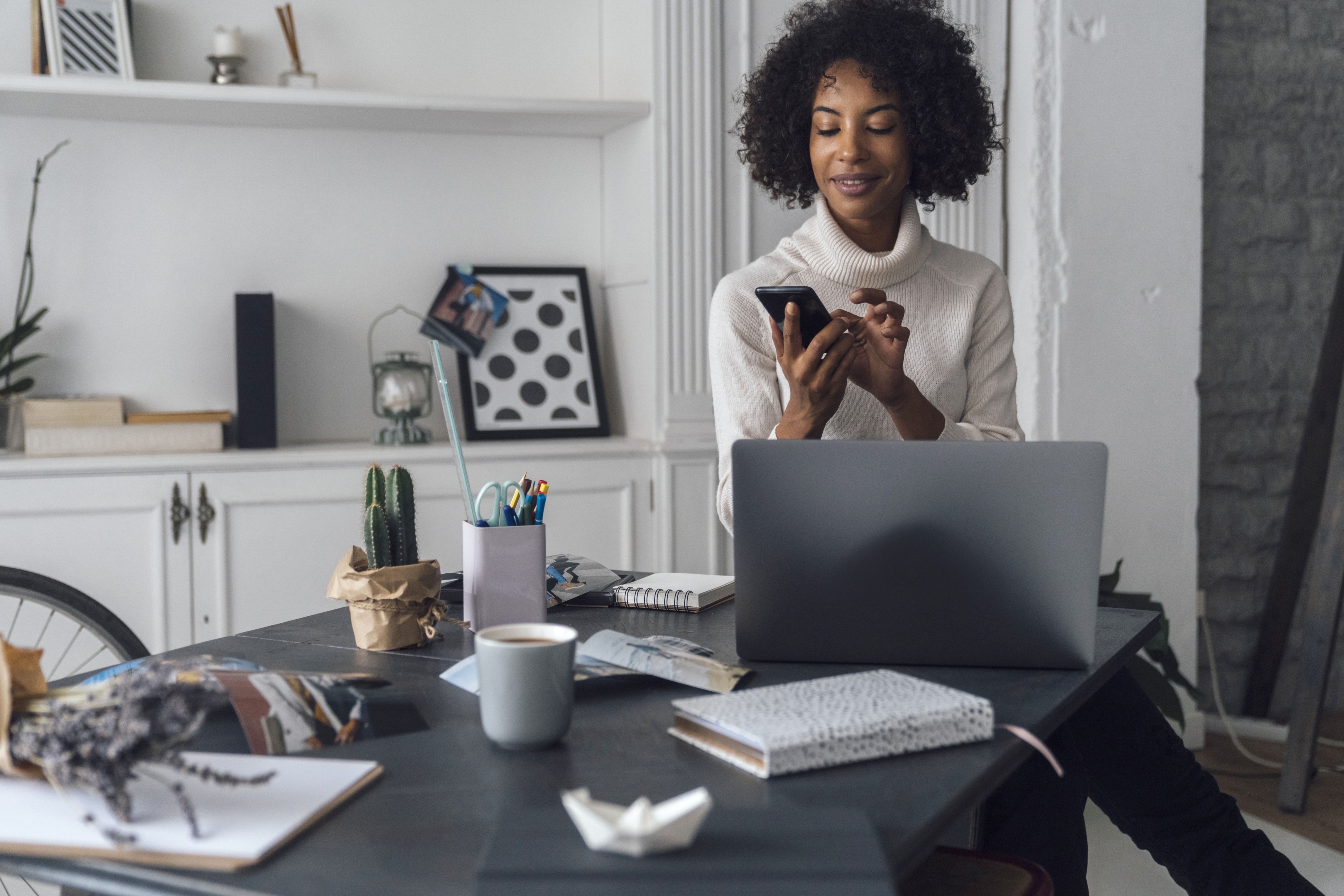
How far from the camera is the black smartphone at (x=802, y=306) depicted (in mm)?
1291

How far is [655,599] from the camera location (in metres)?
1.37

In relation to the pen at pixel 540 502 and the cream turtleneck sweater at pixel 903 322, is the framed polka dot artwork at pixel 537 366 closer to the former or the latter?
the cream turtleneck sweater at pixel 903 322

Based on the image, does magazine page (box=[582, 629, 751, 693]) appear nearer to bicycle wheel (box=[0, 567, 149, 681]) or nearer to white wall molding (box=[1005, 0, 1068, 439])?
bicycle wheel (box=[0, 567, 149, 681])

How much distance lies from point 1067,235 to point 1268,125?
75 cm

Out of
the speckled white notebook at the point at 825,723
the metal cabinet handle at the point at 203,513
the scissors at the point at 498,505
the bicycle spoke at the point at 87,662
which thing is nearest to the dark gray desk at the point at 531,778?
the speckled white notebook at the point at 825,723

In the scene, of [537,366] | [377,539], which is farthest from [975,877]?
[537,366]

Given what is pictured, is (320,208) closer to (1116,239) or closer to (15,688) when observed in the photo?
(1116,239)

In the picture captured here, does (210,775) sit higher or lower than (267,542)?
higher

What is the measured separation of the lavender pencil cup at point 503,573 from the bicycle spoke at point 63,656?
1.50 meters

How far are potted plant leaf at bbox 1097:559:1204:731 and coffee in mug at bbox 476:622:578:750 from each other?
1.81 m

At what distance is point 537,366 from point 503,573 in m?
1.79

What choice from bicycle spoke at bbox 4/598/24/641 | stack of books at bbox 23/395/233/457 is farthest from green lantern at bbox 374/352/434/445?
bicycle spoke at bbox 4/598/24/641

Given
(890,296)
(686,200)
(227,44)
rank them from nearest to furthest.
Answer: (890,296), (227,44), (686,200)

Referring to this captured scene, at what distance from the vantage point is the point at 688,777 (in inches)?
31.2
